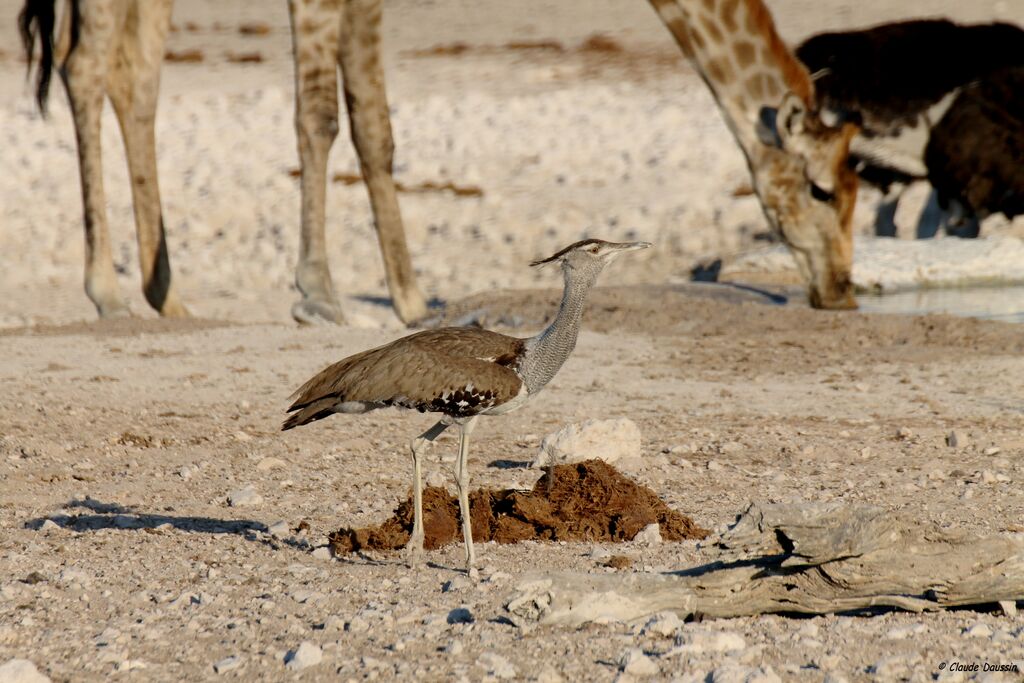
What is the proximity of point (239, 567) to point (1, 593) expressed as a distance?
718 mm

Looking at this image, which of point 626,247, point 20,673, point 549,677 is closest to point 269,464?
point 626,247

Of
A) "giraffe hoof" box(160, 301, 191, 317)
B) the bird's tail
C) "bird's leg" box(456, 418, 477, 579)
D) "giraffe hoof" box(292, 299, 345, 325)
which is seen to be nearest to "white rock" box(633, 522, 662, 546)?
"bird's leg" box(456, 418, 477, 579)

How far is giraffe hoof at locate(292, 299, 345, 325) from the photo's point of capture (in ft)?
32.0

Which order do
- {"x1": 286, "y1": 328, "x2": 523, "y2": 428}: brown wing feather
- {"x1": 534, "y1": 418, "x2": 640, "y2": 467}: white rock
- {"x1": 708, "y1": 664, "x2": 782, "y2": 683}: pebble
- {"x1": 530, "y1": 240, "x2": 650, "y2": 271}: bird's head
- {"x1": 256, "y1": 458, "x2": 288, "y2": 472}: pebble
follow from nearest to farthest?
{"x1": 708, "y1": 664, "x2": 782, "y2": 683}: pebble → {"x1": 286, "y1": 328, "x2": 523, "y2": 428}: brown wing feather → {"x1": 530, "y1": 240, "x2": 650, "y2": 271}: bird's head → {"x1": 534, "y1": 418, "x2": 640, "y2": 467}: white rock → {"x1": 256, "y1": 458, "x2": 288, "y2": 472}: pebble

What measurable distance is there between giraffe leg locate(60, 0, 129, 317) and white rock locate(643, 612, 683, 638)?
6874 millimetres

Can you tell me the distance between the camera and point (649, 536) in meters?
4.91

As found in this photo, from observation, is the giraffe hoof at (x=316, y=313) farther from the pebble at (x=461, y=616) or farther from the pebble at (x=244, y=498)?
the pebble at (x=461, y=616)

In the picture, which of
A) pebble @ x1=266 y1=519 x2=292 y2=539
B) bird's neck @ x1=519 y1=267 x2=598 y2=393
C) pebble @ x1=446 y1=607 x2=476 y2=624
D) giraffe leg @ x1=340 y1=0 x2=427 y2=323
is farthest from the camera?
giraffe leg @ x1=340 y1=0 x2=427 y2=323

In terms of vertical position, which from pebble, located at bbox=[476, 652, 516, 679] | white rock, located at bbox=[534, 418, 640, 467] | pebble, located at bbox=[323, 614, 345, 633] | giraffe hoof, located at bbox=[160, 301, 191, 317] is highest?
pebble, located at bbox=[476, 652, 516, 679]

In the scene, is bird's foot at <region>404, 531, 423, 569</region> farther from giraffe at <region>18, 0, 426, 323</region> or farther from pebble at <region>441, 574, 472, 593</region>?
giraffe at <region>18, 0, 426, 323</region>

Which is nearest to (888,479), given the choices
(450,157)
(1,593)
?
(1,593)

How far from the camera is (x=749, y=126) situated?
10.1 meters

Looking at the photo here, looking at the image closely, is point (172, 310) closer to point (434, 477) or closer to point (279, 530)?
point (434, 477)

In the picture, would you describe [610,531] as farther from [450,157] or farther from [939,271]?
[450,157]
